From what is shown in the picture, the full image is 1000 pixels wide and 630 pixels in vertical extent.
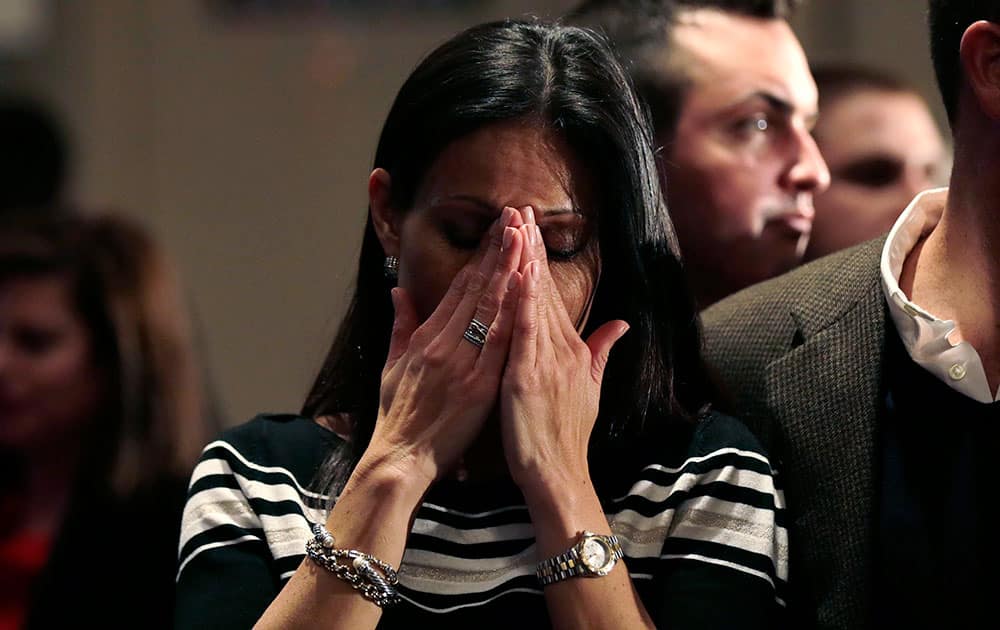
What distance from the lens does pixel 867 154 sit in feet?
8.14

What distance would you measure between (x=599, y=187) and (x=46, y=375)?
62.0 inches

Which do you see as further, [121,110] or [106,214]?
[121,110]

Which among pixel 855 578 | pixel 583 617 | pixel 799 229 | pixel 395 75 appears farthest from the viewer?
pixel 395 75

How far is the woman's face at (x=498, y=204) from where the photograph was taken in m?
1.71

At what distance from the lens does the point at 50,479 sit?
2.97 meters

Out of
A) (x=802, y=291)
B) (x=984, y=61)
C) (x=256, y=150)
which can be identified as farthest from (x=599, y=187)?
(x=256, y=150)

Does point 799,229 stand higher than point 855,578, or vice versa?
point 799,229

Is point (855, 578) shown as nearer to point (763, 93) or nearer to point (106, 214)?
point (763, 93)

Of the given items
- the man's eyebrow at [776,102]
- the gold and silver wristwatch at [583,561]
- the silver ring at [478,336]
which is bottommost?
the gold and silver wristwatch at [583,561]

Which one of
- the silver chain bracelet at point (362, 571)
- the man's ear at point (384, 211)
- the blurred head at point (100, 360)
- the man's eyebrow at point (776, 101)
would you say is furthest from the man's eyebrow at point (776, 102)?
the blurred head at point (100, 360)

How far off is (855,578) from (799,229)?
72 centimetres

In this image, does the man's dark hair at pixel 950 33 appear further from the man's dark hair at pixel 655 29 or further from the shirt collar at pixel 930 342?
the man's dark hair at pixel 655 29

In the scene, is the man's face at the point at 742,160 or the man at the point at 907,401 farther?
the man's face at the point at 742,160

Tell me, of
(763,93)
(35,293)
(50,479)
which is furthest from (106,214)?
(763,93)
